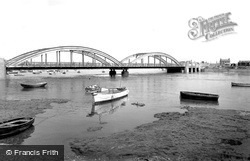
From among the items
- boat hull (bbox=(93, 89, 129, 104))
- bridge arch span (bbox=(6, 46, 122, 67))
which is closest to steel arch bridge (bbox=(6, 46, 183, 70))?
bridge arch span (bbox=(6, 46, 122, 67))

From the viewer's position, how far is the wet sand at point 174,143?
42.6ft

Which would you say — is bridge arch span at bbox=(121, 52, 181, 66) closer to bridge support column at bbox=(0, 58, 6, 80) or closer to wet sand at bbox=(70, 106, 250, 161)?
bridge support column at bbox=(0, 58, 6, 80)

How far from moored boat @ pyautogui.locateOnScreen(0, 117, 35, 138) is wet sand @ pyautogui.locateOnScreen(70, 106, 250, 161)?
197 inches

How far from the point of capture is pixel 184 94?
3803cm

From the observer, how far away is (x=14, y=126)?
1622 centimetres

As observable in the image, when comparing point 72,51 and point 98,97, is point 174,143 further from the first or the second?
point 72,51

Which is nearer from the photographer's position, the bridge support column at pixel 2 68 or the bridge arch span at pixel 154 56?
the bridge support column at pixel 2 68

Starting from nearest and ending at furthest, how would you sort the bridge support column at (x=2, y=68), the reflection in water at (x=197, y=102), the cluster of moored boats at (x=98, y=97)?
the cluster of moored boats at (x=98, y=97)
the reflection in water at (x=197, y=102)
the bridge support column at (x=2, y=68)

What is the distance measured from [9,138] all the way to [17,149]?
2.54 m

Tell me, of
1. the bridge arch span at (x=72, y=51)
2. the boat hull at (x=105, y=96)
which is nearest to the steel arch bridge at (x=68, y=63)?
the bridge arch span at (x=72, y=51)

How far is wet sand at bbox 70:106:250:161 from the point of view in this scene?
13.0m

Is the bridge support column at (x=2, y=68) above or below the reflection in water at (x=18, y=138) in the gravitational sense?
above

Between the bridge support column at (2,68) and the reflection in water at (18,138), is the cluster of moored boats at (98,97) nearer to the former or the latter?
the reflection in water at (18,138)

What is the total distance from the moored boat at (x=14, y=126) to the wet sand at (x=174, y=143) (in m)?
5.01
